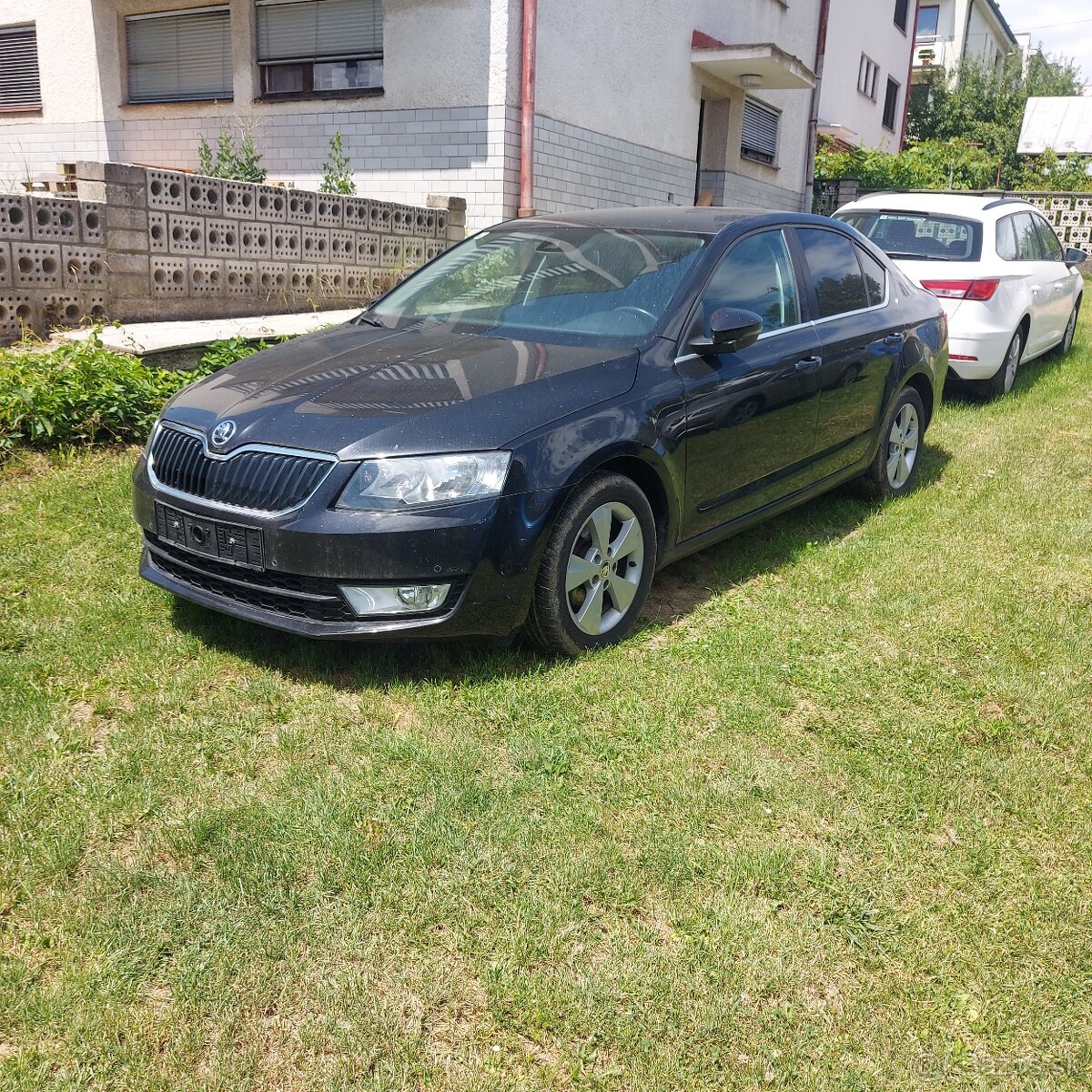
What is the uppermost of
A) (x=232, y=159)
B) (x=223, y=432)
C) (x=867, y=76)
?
(x=867, y=76)

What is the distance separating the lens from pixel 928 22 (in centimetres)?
3766

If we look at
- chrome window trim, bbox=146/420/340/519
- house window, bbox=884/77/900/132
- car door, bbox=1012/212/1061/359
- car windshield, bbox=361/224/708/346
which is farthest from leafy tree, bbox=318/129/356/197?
house window, bbox=884/77/900/132

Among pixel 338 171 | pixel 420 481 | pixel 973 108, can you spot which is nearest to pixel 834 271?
pixel 420 481

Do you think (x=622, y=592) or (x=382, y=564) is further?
(x=622, y=592)

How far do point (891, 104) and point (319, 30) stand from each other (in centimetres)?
1872

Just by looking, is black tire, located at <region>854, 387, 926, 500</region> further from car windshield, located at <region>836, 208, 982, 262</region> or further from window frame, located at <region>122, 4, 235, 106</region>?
window frame, located at <region>122, 4, 235, 106</region>

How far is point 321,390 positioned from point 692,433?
1.45 m

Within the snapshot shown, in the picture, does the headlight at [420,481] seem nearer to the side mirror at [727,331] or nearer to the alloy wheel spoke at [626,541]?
the alloy wheel spoke at [626,541]

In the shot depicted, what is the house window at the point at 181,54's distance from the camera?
1346 centimetres

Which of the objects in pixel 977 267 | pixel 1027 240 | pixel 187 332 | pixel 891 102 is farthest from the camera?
pixel 891 102

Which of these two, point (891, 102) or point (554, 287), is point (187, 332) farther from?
point (891, 102)

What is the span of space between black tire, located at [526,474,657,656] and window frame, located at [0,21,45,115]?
13970 mm

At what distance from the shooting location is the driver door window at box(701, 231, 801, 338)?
457 cm

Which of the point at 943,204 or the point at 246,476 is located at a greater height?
the point at 943,204
